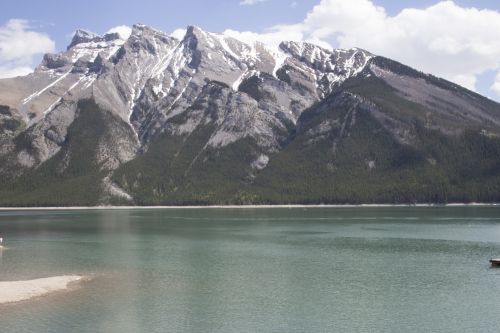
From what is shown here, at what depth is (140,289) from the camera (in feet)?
259

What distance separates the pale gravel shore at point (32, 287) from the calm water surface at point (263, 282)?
8.96ft

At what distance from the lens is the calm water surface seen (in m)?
61.3

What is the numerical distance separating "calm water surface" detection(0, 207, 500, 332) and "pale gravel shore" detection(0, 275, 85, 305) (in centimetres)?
273

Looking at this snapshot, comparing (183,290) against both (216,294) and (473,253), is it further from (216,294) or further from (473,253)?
(473,253)

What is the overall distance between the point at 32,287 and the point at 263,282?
32.4 metres

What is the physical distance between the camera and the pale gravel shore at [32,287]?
237 feet

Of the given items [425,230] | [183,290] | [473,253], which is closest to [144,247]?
[183,290]

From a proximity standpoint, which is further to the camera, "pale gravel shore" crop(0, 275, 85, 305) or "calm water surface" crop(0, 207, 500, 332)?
"pale gravel shore" crop(0, 275, 85, 305)

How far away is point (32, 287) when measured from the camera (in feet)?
256

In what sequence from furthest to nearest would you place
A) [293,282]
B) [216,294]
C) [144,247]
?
[144,247] < [293,282] < [216,294]

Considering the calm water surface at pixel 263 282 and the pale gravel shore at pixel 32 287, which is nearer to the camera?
the calm water surface at pixel 263 282

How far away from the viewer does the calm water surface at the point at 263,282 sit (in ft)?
201

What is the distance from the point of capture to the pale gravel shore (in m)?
72.2

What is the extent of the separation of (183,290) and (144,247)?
2147 inches
